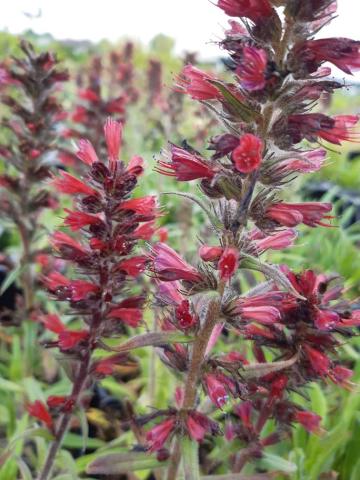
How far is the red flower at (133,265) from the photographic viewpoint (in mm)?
1587

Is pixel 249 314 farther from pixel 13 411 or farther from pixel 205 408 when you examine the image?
pixel 13 411

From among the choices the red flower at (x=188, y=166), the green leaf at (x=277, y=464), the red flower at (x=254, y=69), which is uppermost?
the red flower at (x=254, y=69)

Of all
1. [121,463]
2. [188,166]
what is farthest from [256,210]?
[121,463]

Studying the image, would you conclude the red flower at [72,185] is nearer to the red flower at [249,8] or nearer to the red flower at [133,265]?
the red flower at [133,265]

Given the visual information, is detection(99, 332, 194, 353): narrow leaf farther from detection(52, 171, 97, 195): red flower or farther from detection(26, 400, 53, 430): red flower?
detection(26, 400, 53, 430): red flower

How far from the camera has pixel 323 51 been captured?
1287mm

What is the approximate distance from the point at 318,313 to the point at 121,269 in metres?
0.58

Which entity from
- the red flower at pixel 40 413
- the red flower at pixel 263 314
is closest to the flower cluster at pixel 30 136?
the red flower at pixel 40 413

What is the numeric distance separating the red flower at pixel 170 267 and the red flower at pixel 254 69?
493 millimetres

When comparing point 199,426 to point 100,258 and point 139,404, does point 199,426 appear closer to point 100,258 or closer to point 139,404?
point 100,258

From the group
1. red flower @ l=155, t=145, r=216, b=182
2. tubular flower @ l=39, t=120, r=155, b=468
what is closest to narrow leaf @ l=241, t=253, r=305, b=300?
red flower @ l=155, t=145, r=216, b=182

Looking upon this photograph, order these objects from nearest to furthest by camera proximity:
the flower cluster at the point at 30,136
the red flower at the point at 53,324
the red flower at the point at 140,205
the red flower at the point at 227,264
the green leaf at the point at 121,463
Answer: the red flower at the point at 227,264
the red flower at the point at 140,205
the green leaf at the point at 121,463
the red flower at the point at 53,324
the flower cluster at the point at 30,136

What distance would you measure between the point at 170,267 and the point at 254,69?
0.54m

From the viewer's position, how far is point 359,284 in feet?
14.9
